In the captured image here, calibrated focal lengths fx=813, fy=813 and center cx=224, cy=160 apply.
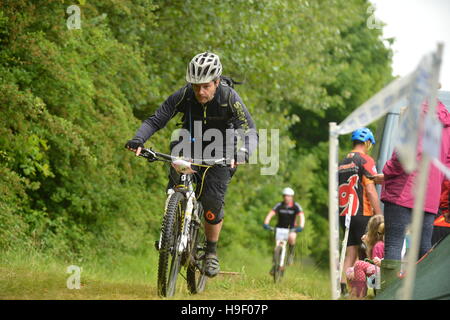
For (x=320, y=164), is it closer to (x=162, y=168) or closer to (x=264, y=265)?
(x=264, y=265)

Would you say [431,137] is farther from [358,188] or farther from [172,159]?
[358,188]

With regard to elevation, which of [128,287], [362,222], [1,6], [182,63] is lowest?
[128,287]

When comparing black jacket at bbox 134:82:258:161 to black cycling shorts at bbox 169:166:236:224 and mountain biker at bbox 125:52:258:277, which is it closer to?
mountain biker at bbox 125:52:258:277

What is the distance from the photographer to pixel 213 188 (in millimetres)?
7273

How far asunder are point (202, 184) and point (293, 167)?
25633 mm

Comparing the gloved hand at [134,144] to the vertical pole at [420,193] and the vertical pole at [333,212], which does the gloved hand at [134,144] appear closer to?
the vertical pole at [333,212]

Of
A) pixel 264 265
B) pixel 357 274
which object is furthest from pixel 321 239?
pixel 357 274

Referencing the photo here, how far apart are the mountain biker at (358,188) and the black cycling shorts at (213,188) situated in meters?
1.85

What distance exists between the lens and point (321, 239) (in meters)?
34.7

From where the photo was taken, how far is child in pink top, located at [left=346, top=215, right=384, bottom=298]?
7.03 metres

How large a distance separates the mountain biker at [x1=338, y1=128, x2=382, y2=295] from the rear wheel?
2528 millimetres

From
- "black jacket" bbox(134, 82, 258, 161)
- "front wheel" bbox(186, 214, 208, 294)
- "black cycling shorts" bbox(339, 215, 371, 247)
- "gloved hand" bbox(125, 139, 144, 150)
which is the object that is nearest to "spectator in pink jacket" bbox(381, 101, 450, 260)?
"black jacket" bbox(134, 82, 258, 161)

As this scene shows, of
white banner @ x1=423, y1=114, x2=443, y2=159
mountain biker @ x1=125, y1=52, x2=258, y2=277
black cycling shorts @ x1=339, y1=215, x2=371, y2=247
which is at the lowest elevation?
white banner @ x1=423, y1=114, x2=443, y2=159

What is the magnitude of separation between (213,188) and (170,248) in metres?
0.89
